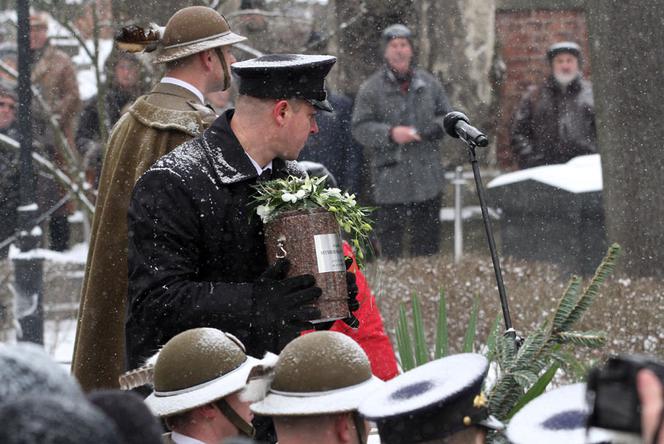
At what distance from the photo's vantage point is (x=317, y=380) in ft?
11.4

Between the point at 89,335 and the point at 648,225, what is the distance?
5.55m

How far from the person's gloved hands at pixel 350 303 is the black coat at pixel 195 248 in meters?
0.21

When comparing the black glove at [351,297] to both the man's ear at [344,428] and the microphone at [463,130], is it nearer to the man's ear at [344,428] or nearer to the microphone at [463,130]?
the microphone at [463,130]

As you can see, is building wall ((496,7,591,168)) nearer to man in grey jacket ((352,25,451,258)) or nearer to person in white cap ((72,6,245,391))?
man in grey jacket ((352,25,451,258))

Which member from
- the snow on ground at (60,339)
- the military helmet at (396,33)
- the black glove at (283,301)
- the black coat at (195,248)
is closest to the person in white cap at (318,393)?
the black glove at (283,301)

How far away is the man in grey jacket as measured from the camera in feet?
37.6

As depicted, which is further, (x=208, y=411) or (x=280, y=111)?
(x=280, y=111)

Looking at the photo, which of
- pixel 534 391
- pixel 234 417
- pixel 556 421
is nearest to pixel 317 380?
pixel 234 417

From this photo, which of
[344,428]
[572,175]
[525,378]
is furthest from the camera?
[572,175]

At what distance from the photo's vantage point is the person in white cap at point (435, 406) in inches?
119

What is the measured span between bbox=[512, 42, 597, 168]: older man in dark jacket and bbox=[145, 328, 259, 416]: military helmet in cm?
877

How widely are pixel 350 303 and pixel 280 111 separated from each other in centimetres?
64

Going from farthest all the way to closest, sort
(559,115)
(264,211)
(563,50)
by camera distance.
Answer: (563,50)
(559,115)
(264,211)

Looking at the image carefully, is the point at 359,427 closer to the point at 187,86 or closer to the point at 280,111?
the point at 280,111
